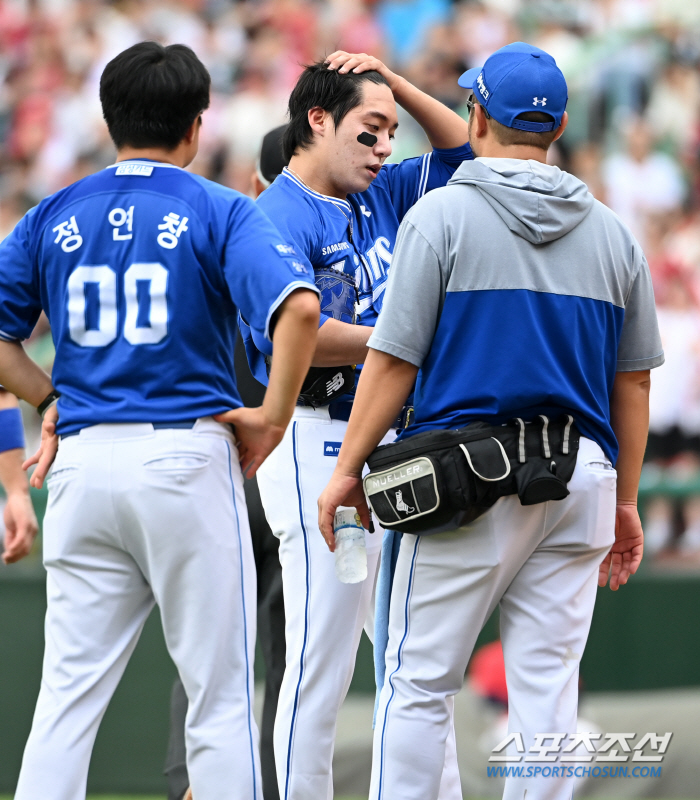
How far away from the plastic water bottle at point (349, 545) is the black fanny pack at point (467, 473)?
232 millimetres

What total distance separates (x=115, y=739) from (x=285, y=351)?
3144mm

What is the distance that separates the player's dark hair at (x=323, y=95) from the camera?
129 inches

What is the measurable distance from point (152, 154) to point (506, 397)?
1.03 metres

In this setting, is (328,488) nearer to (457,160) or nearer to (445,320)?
(445,320)

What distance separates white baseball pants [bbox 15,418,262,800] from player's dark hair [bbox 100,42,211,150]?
0.70 meters

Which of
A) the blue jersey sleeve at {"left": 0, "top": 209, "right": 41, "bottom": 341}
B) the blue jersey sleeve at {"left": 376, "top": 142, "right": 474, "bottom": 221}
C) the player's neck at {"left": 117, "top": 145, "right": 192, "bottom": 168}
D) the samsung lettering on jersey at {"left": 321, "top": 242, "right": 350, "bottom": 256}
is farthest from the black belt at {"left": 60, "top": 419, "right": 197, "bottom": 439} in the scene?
the blue jersey sleeve at {"left": 376, "top": 142, "right": 474, "bottom": 221}

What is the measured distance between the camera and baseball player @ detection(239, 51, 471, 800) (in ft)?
9.95

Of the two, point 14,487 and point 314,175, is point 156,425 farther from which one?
point 314,175

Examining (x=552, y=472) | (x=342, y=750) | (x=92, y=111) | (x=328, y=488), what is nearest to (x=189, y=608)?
(x=328, y=488)

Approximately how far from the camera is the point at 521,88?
265cm

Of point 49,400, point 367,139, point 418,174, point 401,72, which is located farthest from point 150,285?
point 401,72

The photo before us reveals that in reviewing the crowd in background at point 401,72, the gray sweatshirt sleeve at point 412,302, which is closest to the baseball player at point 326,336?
the gray sweatshirt sleeve at point 412,302

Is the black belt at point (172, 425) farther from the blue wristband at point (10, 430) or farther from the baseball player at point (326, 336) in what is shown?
the baseball player at point (326, 336)

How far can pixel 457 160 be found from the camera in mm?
3557
